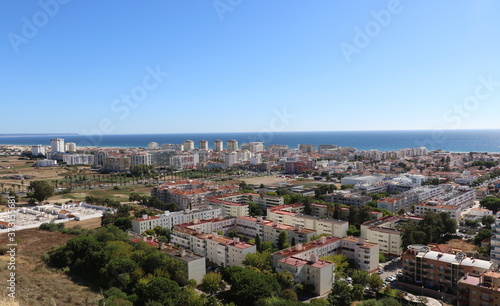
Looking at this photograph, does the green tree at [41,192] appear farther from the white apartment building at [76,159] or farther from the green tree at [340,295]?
the white apartment building at [76,159]

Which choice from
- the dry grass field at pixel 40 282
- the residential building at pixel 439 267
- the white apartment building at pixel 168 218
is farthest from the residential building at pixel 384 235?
the dry grass field at pixel 40 282

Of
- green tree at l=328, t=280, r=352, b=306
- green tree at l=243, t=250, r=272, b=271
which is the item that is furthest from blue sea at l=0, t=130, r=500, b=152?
green tree at l=328, t=280, r=352, b=306

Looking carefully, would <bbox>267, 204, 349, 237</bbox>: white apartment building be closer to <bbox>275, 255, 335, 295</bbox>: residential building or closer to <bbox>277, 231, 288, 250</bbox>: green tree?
<bbox>277, 231, 288, 250</bbox>: green tree

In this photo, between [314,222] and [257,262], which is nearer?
[257,262]

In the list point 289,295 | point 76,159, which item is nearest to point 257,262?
point 289,295

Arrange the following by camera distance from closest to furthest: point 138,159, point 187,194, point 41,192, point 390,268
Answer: point 390,268 < point 187,194 < point 41,192 < point 138,159

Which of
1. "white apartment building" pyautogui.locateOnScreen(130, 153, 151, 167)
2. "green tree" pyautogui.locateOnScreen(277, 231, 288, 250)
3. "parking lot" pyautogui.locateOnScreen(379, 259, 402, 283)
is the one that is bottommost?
"parking lot" pyautogui.locateOnScreen(379, 259, 402, 283)

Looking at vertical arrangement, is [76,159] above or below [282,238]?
above

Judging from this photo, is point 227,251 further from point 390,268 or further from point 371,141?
point 371,141

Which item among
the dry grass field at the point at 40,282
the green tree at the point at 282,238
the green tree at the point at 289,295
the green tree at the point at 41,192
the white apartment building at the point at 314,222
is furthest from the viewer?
the green tree at the point at 41,192

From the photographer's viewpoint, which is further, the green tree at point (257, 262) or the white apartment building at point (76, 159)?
the white apartment building at point (76, 159)

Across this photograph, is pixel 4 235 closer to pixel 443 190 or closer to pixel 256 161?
pixel 443 190
